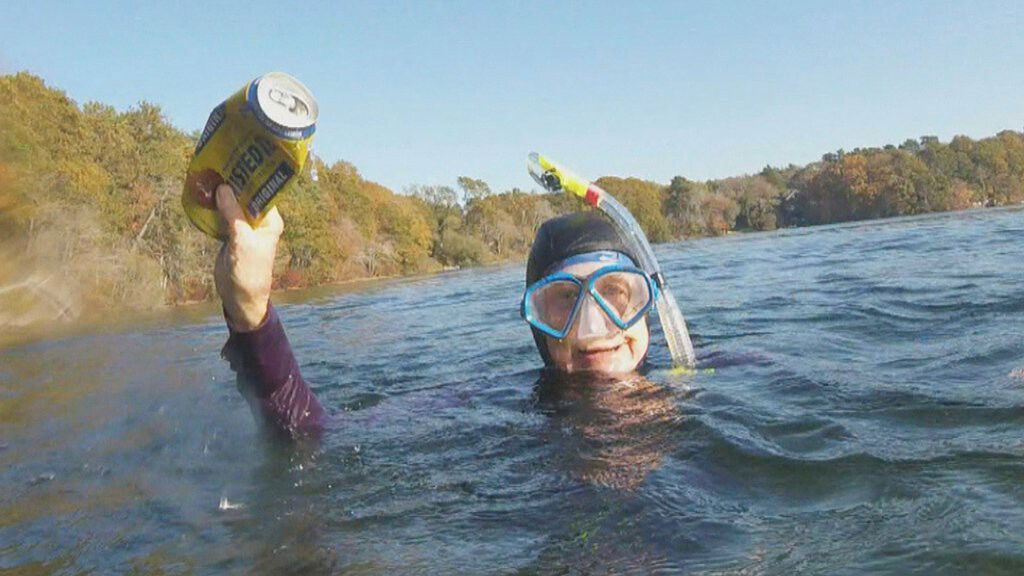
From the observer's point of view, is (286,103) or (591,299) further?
(591,299)

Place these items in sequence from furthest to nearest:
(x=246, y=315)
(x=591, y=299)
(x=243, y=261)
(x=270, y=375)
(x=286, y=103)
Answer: (x=591, y=299) → (x=270, y=375) → (x=246, y=315) → (x=243, y=261) → (x=286, y=103)

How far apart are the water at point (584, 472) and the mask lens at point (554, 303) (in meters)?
0.34

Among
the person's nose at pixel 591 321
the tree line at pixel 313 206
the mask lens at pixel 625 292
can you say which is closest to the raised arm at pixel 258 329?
the person's nose at pixel 591 321

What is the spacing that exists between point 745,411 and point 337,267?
42769 millimetres

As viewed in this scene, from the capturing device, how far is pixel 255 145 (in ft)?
6.57

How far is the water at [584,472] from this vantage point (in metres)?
1.60

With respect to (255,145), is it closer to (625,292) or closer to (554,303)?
(554,303)

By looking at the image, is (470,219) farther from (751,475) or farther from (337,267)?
(751,475)

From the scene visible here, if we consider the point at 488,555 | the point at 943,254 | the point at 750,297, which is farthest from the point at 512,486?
the point at 943,254

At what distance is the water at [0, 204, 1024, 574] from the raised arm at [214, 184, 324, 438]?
0.21 m

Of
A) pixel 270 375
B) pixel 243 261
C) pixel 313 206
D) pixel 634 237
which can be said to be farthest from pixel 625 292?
pixel 313 206

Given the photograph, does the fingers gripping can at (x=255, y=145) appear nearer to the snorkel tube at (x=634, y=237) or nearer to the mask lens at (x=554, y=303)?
the mask lens at (x=554, y=303)

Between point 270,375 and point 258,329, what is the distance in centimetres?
18

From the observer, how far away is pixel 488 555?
5.46 ft
